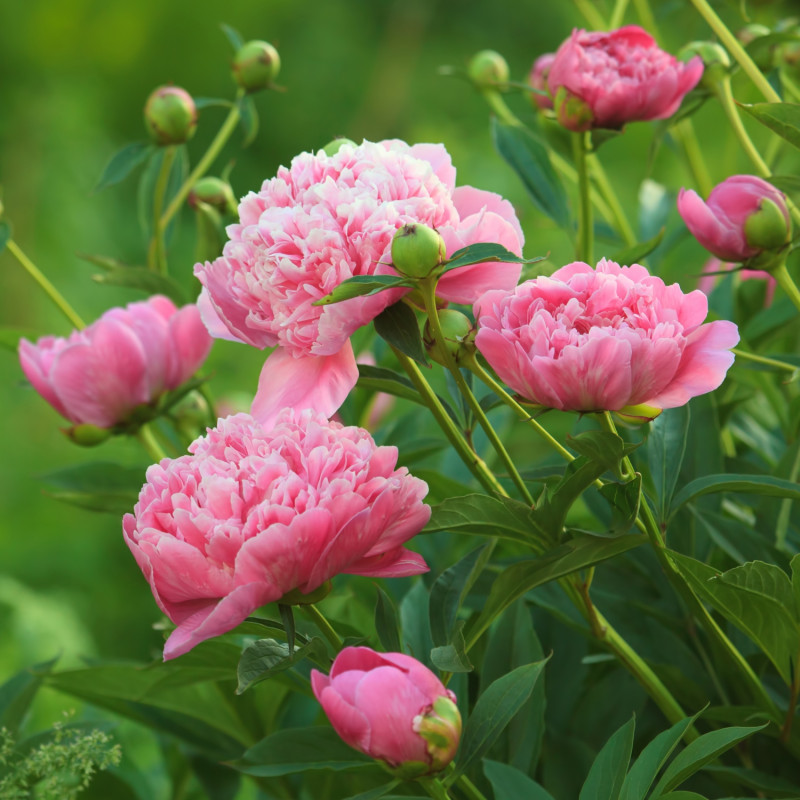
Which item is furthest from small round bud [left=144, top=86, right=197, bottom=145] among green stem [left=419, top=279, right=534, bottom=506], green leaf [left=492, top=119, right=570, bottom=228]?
green stem [left=419, top=279, right=534, bottom=506]

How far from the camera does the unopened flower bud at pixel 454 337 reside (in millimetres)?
300

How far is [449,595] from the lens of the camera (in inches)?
13.6

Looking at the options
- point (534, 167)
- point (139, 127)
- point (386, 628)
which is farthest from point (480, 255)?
point (139, 127)

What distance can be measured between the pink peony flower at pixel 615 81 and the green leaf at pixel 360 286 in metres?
0.20

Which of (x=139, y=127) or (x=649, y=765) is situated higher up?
(x=649, y=765)

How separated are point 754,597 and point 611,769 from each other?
0.23ft

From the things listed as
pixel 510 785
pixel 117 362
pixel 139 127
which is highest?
pixel 117 362

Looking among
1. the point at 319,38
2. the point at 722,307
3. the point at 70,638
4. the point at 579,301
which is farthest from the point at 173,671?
the point at 319,38

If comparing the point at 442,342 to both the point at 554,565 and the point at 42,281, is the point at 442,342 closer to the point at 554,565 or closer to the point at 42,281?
the point at 554,565

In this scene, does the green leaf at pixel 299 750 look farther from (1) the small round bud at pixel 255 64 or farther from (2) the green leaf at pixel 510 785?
(1) the small round bud at pixel 255 64

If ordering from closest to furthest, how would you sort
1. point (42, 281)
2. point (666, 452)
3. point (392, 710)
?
1. point (392, 710)
2. point (666, 452)
3. point (42, 281)

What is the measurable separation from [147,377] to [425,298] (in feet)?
0.75

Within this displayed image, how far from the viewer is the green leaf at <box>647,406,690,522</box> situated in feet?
1.16

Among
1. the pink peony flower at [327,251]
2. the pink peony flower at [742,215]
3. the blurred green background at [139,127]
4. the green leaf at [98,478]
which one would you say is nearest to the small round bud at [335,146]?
the pink peony flower at [327,251]
